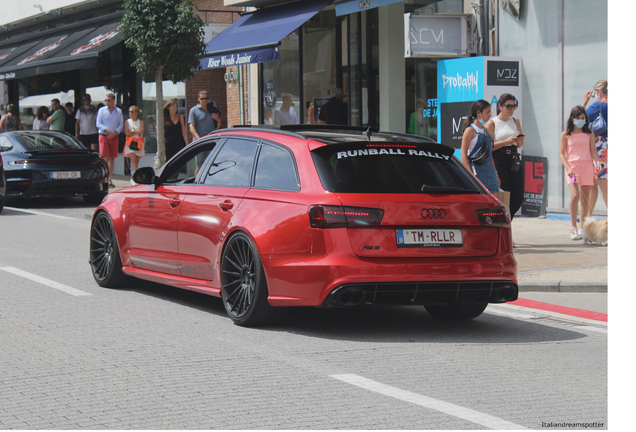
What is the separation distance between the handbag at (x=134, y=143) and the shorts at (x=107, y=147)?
0.68m

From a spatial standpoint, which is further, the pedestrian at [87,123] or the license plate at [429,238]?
the pedestrian at [87,123]

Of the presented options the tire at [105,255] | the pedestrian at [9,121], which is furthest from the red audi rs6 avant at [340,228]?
the pedestrian at [9,121]

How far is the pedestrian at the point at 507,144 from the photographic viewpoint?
11.0m

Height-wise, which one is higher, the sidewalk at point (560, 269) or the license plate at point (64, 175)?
the license plate at point (64, 175)

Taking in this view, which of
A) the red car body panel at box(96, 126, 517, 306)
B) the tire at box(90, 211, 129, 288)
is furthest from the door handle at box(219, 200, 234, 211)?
the tire at box(90, 211, 129, 288)

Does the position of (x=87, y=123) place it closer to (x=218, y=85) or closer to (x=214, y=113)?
(x=218, y=85)

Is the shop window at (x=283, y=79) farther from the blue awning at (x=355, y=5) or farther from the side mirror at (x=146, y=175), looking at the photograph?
the side mirror at (x=146, y=175)

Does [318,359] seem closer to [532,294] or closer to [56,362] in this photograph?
[56,362]

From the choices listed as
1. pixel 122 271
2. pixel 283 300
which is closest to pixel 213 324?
pixel 283 300

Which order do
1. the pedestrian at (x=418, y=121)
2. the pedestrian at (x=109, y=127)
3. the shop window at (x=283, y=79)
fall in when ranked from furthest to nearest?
the shop window at (x=283, y=79) → the pedestrian at (x=109, y=127) → the pedestrian at (x=418, y=121)

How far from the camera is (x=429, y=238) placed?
6086 mm

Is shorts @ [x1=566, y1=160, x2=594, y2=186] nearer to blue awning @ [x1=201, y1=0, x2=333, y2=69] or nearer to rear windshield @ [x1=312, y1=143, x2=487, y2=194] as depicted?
rear windshield @ [x1=312, y1=143, x2=487, y2=194]

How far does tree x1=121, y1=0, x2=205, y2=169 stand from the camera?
1756 centimetres
